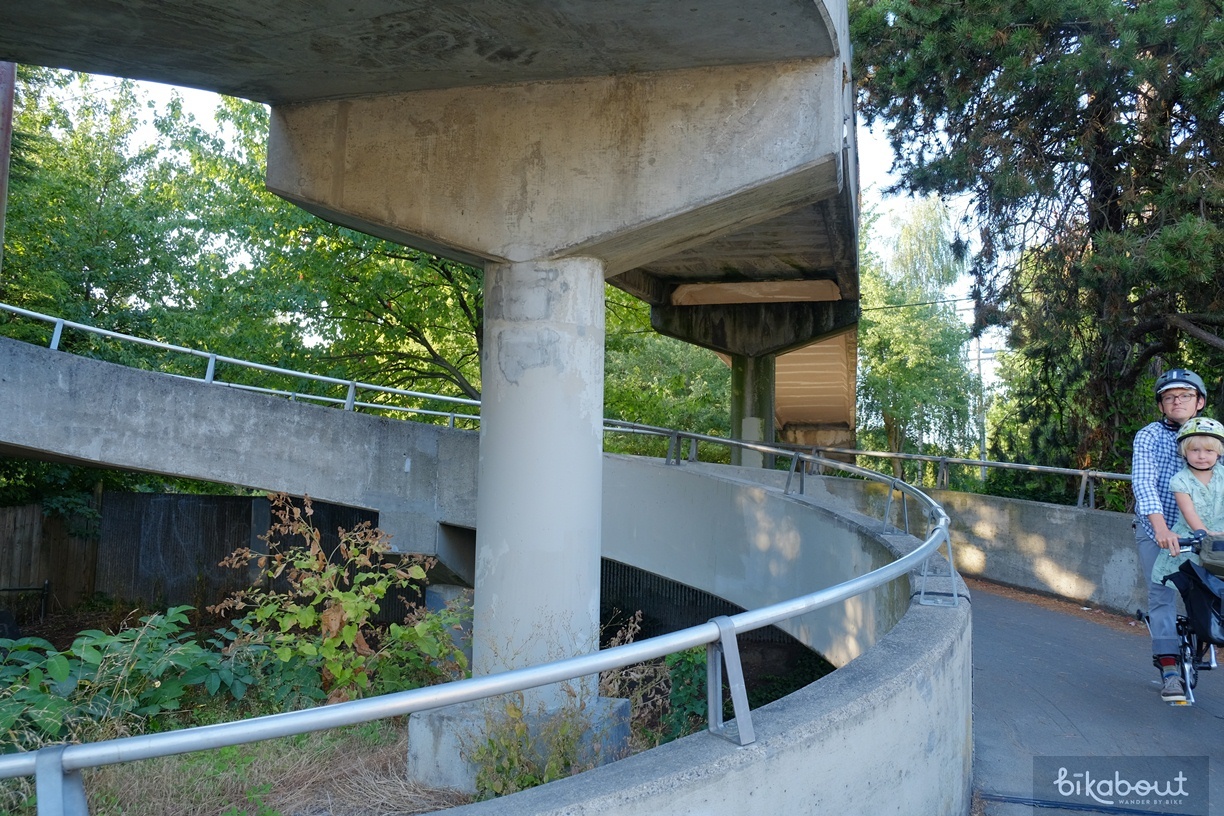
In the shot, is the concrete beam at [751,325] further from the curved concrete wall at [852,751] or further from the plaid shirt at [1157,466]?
the plaid shirt at [1157,466]

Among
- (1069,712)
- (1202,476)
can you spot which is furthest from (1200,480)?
(1069,712)

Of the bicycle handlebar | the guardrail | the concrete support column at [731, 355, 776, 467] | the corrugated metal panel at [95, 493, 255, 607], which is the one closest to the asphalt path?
the bicycle handlebar

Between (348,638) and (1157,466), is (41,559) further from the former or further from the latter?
(1157,466)

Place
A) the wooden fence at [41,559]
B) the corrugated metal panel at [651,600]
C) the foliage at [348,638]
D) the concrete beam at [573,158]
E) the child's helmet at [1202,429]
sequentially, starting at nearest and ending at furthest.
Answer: the child's helmet at [1202,429]
the concrete beam at [573,158]
the foliage at [348,638]
the wooden fence at [41,559]
the corrugated metal panel at [651,600]

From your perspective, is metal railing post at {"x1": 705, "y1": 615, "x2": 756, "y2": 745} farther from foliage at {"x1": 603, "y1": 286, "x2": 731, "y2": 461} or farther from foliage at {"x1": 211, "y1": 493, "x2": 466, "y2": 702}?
foliage at {"x1": 603, "y1": 286, "x2": 731, "y2": 461}

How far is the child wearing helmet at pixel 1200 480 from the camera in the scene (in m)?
5.35

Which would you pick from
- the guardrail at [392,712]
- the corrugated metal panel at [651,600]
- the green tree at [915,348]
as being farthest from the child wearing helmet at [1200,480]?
the green tree at [915,348]

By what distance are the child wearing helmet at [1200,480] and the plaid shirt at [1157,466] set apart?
18 centimetres

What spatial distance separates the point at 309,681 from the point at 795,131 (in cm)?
526

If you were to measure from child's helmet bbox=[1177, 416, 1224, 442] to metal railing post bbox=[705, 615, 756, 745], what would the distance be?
3.66 metres

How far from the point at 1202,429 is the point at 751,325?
699 inches

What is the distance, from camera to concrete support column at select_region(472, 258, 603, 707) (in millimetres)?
6711

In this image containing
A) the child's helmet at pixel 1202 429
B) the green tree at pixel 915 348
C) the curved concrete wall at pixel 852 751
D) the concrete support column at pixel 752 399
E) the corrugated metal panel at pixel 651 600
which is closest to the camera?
the curved concrete wall at pixel 852 751

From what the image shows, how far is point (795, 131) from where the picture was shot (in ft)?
21.4
